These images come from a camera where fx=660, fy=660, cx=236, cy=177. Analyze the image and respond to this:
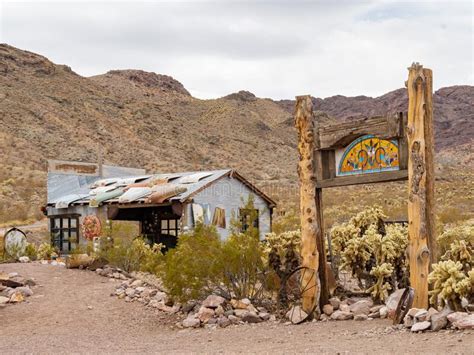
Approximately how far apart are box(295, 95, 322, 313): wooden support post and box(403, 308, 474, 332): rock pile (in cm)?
181

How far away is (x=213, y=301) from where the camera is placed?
985cm

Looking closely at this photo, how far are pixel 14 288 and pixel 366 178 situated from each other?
766 cm

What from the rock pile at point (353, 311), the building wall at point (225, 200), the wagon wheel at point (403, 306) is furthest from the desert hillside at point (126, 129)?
the wagon wheel at point (403, 306)

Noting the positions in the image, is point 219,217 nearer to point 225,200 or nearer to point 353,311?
point 225,200

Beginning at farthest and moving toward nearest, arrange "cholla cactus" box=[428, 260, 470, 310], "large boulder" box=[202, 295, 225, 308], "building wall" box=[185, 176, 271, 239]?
1. "building wall" box=[185, 176, 271, 239]
2. "large boulder" box=[202, 295, 225, 308]
3. "cholla cactus" box=[428, 260, 470, 310]

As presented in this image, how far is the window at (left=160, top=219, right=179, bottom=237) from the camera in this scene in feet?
66.7

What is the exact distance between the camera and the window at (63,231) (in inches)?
804

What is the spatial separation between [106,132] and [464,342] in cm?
5449

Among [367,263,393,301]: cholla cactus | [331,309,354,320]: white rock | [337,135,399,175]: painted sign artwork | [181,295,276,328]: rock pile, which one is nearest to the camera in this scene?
→ [337,135,399,175]: painted sign artwork

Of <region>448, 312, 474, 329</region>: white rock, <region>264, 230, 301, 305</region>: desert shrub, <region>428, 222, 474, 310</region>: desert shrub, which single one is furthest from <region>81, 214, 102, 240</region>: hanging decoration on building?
<region>448, 312, 474, 329</region>: white rock

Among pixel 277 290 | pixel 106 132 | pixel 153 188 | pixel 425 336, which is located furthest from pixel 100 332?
pixel 106 132

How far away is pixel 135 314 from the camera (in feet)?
36.1

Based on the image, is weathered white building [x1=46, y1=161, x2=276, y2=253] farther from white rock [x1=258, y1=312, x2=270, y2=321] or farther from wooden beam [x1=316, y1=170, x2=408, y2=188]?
wooden beam [x1=316, y1=170, x2=408, y2=188]

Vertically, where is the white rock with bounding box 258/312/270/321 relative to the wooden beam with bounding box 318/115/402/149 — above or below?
below
